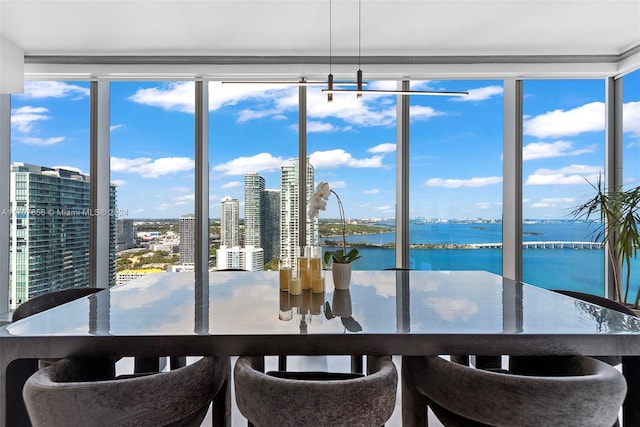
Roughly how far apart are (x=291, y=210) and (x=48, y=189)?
2534mm

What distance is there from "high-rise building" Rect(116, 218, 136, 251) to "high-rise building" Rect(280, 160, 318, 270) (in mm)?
1587

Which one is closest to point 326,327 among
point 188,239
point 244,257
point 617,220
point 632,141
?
point 244,257

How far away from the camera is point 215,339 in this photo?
1.00 meters

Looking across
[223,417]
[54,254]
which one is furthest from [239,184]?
[223,417]

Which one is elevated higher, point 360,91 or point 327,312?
point 360,91

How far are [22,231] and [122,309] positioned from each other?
3299mm

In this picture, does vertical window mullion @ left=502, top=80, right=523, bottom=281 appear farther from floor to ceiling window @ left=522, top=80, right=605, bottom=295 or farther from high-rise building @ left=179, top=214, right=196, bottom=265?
high-rise building @ left=179, top=214, right=196, bottom=265

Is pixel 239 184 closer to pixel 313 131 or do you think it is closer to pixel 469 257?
pixel 313 131

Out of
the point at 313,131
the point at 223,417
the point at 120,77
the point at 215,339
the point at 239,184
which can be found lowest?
the point at 223,417

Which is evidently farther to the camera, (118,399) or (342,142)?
(342,142)

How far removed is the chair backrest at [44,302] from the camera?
4.68 feet

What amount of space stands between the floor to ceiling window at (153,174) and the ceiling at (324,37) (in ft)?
1.08

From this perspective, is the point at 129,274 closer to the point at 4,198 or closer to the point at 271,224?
the point at 4,198

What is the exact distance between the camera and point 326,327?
42.3 inches
